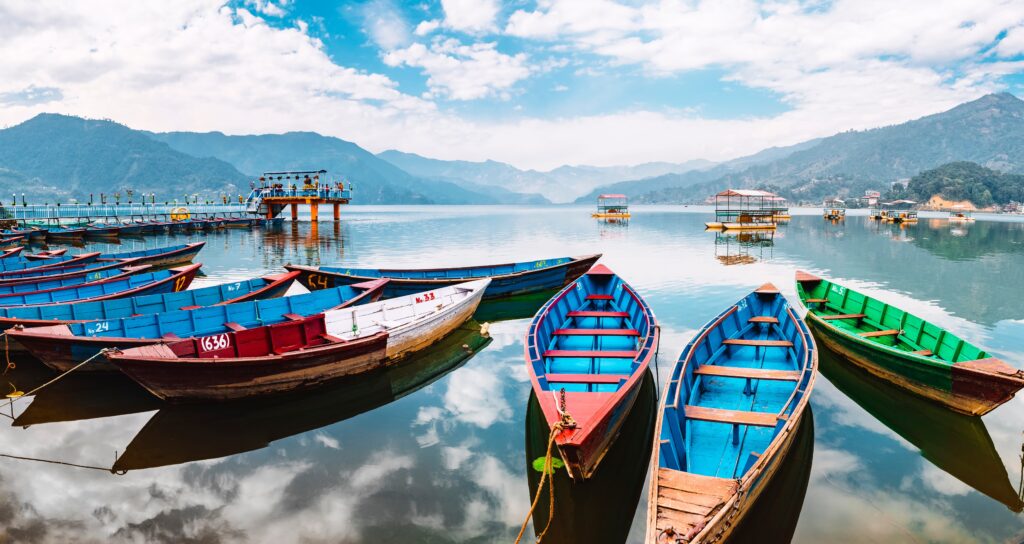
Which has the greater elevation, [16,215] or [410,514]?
[16,215]

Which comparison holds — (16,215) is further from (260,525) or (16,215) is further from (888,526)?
(888,526)

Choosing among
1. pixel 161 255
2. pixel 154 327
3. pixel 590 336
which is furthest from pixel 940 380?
pixel 161 255

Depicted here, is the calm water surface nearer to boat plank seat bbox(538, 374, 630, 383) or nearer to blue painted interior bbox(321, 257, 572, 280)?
boat plank seat bbox(538, 374, 630, 383)

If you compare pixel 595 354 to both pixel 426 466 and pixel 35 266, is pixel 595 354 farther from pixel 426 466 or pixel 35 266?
pixel 35 266

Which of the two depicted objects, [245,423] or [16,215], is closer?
[245,423]

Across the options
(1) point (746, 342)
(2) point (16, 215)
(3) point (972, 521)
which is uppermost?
(2) point (16, 215)

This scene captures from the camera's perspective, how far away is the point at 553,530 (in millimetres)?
8422

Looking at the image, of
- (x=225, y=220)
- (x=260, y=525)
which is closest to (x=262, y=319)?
(x=260, y=525)

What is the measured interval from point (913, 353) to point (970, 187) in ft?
726

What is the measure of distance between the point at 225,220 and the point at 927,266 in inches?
3124

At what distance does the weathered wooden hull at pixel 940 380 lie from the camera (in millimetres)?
10547

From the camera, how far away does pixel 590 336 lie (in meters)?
15.1

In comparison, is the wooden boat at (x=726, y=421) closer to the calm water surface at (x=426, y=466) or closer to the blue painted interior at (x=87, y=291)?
the calm water surface at (x=426, y=466)

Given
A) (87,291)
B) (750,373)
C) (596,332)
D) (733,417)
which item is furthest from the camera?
(87,291)
